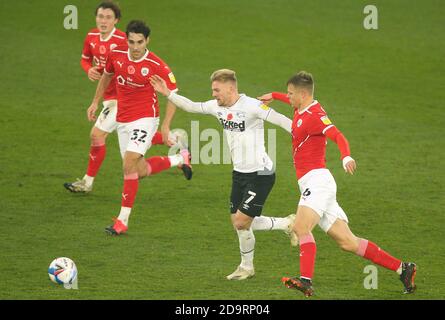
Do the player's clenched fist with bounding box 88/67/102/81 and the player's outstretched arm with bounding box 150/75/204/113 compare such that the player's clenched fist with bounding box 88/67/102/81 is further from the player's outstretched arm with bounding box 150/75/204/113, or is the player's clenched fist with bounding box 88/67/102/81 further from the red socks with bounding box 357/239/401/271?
the red socks with bounding box 357/239/401/271

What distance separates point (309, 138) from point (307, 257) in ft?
3.67

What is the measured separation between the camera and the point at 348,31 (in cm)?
2006

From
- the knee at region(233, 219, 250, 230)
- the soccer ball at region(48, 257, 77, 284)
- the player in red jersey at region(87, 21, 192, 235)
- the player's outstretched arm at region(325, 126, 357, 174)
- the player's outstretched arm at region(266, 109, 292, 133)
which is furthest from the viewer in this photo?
the player in red jersey at region(87, 21, 192, 235)

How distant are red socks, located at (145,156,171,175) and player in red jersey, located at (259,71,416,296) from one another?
11.6 ft

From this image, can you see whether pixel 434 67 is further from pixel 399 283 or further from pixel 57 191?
pixel 399 283

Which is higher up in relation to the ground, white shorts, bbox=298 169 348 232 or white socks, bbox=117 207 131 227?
white shorts, bbox=298 169 348 232

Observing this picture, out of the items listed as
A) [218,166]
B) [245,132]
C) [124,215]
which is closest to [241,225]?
[245,132]

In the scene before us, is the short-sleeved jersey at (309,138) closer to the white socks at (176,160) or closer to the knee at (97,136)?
the white socks at (176,160)

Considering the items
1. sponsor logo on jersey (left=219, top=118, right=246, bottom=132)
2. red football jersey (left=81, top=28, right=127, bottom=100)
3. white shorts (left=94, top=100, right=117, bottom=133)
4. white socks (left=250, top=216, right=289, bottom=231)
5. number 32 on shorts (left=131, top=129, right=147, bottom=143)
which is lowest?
white socks (left=250, top=216, right=289, bottom=231)

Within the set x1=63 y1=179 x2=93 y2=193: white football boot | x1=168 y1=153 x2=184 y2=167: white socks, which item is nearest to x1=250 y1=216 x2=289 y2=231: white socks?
x1=168 y1=153 x2=184 y2=167: white socks

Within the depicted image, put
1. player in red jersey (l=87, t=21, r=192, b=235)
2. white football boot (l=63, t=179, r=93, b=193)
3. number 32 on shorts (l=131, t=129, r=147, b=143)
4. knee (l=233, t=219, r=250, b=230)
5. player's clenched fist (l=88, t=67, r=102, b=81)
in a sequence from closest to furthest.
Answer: knee (l=233, t=219, r=250, b=230), player in red jersey (l=87, t=21, r=192, b=235), number 32 on shorts (l=131, t=129, r=147, b=143), player's clenched fist (l=88, t=67, r=102, b=81), white football boot (l=63, t=179, r=93, b=193)

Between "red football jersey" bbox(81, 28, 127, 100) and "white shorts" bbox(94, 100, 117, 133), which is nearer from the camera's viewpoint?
"white shorts" bbox(94, 100, 117, 133)

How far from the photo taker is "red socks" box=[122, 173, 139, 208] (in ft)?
36.3
